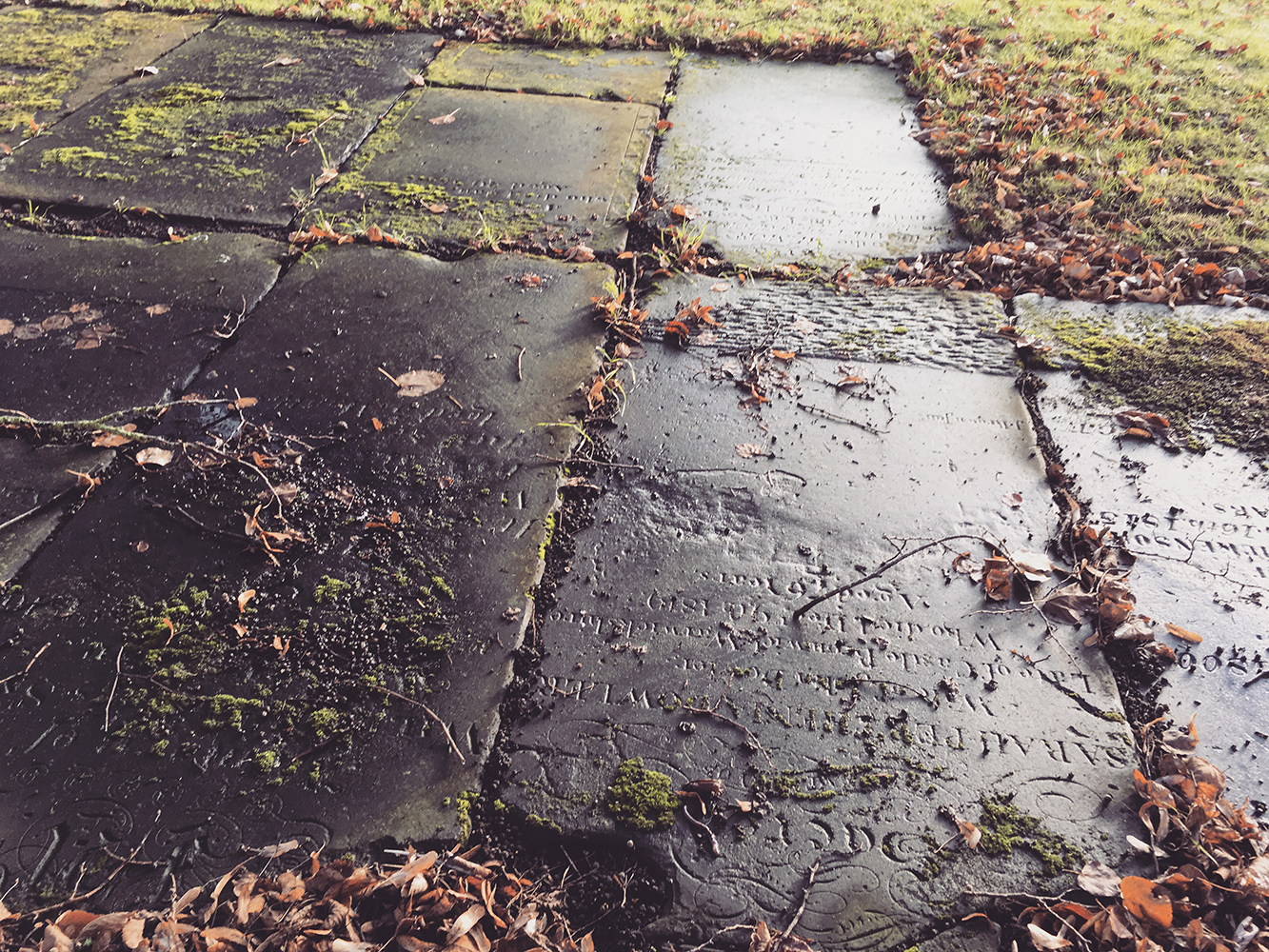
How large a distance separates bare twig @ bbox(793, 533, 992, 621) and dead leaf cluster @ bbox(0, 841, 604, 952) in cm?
92

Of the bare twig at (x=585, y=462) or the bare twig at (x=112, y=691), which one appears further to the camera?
the bare twig at (x=585, y=462)

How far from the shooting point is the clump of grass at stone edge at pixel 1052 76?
11.5 ft

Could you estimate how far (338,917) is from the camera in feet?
4.79

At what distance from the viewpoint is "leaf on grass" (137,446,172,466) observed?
2.28 meters

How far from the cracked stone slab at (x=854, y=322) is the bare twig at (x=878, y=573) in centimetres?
83

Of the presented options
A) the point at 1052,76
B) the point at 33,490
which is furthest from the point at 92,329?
the point at 1052,76

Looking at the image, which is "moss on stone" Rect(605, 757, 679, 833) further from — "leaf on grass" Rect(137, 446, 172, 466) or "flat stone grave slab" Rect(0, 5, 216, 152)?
"flat stone grave slab" Rect(0, 5, 216, 152)

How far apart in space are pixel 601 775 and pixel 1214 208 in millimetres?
3805

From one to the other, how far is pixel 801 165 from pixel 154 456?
3106mm

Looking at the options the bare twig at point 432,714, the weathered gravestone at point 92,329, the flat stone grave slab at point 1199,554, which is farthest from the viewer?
the weathered gravestone at point 92,329

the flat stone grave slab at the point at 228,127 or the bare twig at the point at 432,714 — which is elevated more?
the flat stone grave slab at the point at 228,127

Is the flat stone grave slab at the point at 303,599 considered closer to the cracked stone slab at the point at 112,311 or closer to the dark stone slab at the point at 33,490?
the dark stone slab at the point at 33,490

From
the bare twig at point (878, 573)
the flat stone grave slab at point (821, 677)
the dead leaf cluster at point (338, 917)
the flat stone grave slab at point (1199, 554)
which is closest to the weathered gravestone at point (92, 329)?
the dead leaf cluster at point (338, 917)

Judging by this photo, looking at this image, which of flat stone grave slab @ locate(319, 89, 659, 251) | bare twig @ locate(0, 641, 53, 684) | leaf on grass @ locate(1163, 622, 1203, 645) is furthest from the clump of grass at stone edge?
bare twig @ locate(0, 641, 53, 684)
